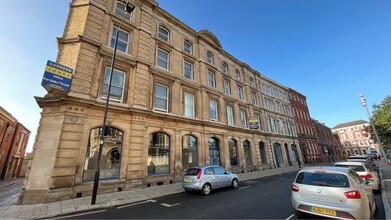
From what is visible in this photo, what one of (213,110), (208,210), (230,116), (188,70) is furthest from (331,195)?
(230,116)

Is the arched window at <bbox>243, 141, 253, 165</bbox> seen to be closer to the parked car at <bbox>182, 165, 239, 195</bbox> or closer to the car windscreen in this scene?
the parked car at <bbox>182, 165, 239, 195</bbox>

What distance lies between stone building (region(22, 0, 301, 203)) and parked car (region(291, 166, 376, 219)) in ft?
30.9

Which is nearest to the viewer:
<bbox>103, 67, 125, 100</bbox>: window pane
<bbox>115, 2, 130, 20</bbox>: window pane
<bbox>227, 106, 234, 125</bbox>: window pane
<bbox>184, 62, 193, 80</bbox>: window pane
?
<bbox>103, 67, 125, 100</bbox>: window pane

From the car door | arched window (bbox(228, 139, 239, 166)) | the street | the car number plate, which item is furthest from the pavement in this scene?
arched window (bbox(228, 139, 239, 166))

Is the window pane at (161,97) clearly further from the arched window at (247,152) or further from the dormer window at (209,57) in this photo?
the arched window at (247,152)

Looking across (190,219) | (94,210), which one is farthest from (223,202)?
(94,210)

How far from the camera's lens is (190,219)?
5.62 meters

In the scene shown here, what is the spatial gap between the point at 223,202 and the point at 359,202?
4.81m

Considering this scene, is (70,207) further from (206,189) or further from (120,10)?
(120,10)

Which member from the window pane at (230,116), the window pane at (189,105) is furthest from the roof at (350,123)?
the window pane at (189,105)

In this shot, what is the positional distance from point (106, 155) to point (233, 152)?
13638 millimetres

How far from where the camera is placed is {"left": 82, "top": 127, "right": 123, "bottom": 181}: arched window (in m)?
9.87

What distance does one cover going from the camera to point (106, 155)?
10.7 m

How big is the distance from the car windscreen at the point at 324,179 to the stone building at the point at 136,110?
952cm
